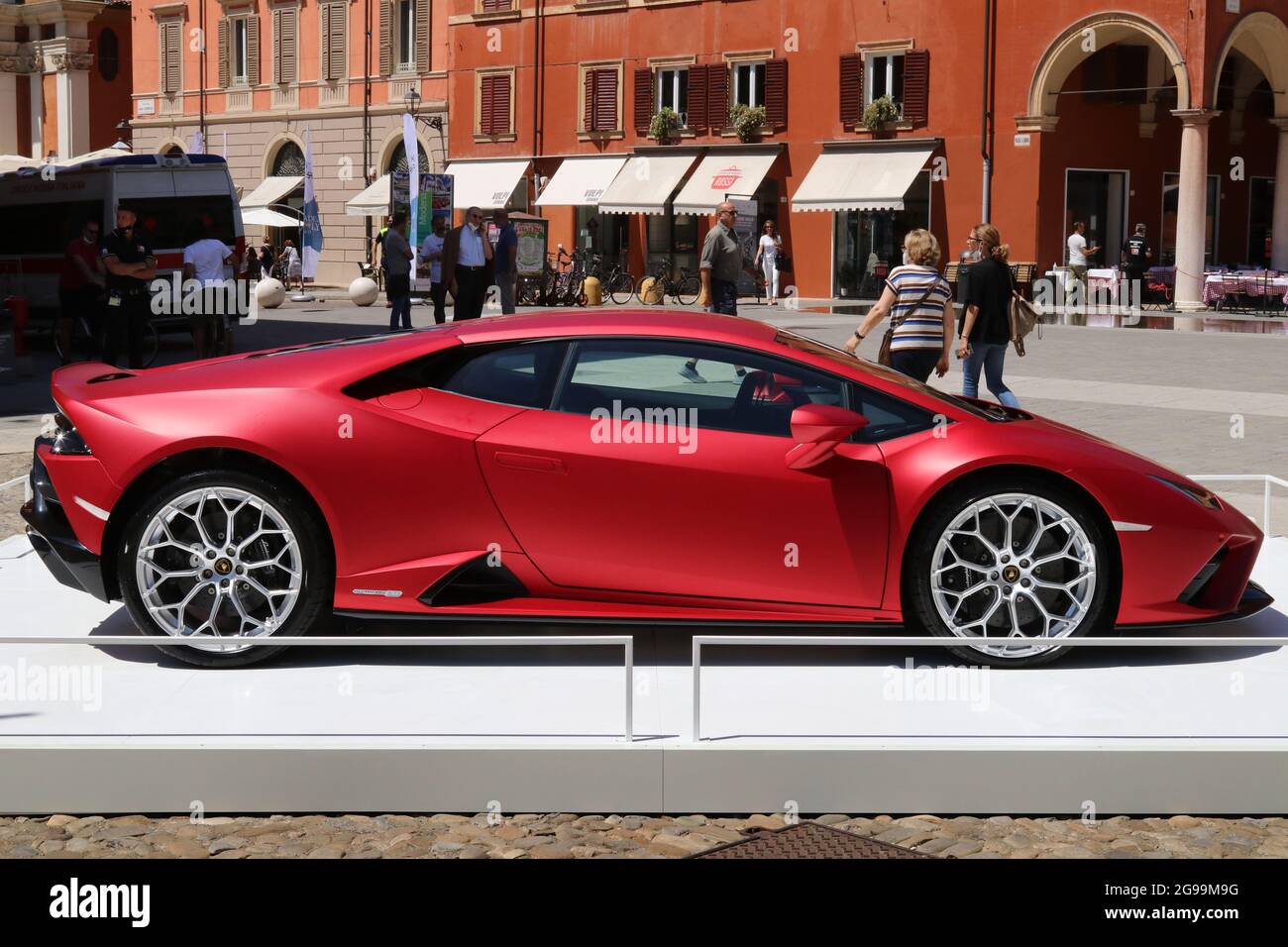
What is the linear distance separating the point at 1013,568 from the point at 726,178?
38.2 meters

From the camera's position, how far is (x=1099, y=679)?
5633 mm

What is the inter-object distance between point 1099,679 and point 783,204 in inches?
1503

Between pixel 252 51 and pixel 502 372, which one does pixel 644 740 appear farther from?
pixel 252 51

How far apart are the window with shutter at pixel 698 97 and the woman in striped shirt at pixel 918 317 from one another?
34.5 metres

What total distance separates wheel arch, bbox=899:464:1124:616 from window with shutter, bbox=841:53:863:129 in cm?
3668

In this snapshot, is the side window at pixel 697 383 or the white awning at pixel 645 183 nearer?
the side window at pixel 697 383

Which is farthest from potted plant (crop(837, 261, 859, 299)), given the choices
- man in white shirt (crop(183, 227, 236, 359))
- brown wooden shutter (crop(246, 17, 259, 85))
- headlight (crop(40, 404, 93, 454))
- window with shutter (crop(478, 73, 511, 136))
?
headlight (crop(40, 404, 93, 454))

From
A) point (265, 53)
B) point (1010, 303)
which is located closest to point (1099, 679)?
point (1010, 303)

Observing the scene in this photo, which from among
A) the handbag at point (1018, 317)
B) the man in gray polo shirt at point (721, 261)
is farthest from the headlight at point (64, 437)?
the man in gray polo shirt at point (721, 261)

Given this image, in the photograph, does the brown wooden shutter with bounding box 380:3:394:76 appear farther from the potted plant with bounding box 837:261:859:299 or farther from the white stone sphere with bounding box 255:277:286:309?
the white stone sphere with bounding box 255:277:286:309

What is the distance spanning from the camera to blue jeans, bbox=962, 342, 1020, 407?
41.1ft

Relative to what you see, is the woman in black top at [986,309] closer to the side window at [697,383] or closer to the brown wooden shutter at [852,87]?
the side window at [697,383]

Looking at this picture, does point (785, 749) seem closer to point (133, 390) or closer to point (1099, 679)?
point (1099, 679)

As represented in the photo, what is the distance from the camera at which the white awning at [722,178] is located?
42875 millimetres
